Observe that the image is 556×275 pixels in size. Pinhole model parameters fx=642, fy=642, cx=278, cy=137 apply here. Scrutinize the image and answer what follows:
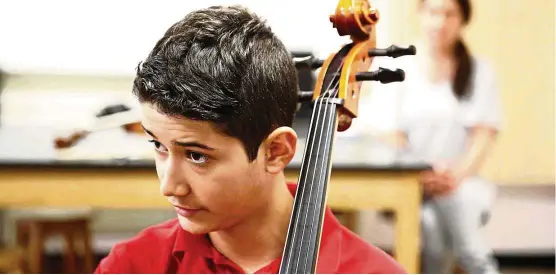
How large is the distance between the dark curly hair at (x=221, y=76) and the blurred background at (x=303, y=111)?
2.06m

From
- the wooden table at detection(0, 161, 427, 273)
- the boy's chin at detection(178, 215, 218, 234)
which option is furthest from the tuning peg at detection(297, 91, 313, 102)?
the wooden table at detection(0, 161, 427, 273)

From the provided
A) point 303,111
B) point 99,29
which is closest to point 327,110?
point 303,111

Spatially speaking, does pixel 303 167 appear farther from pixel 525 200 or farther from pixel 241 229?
pixel 525 200

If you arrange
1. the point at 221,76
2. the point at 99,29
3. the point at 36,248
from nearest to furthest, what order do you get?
the point at 221,76
the point at 36,248
the point at 99,29

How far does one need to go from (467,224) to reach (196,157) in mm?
2131

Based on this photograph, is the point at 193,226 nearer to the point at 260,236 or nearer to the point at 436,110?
the point at 260,236

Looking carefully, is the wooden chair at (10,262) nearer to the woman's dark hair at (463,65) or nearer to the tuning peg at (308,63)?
the tuning peg at (308,63)

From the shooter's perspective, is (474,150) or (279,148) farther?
(474,150)

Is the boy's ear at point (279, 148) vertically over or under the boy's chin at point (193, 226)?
over

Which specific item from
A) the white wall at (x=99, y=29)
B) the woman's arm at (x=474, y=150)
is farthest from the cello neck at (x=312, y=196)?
the white wall at (x=99, y=29)

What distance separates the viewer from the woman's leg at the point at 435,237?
8.71 ft

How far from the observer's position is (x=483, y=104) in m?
2.69

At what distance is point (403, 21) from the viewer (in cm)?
302

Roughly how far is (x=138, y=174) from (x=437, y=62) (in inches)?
57.7
